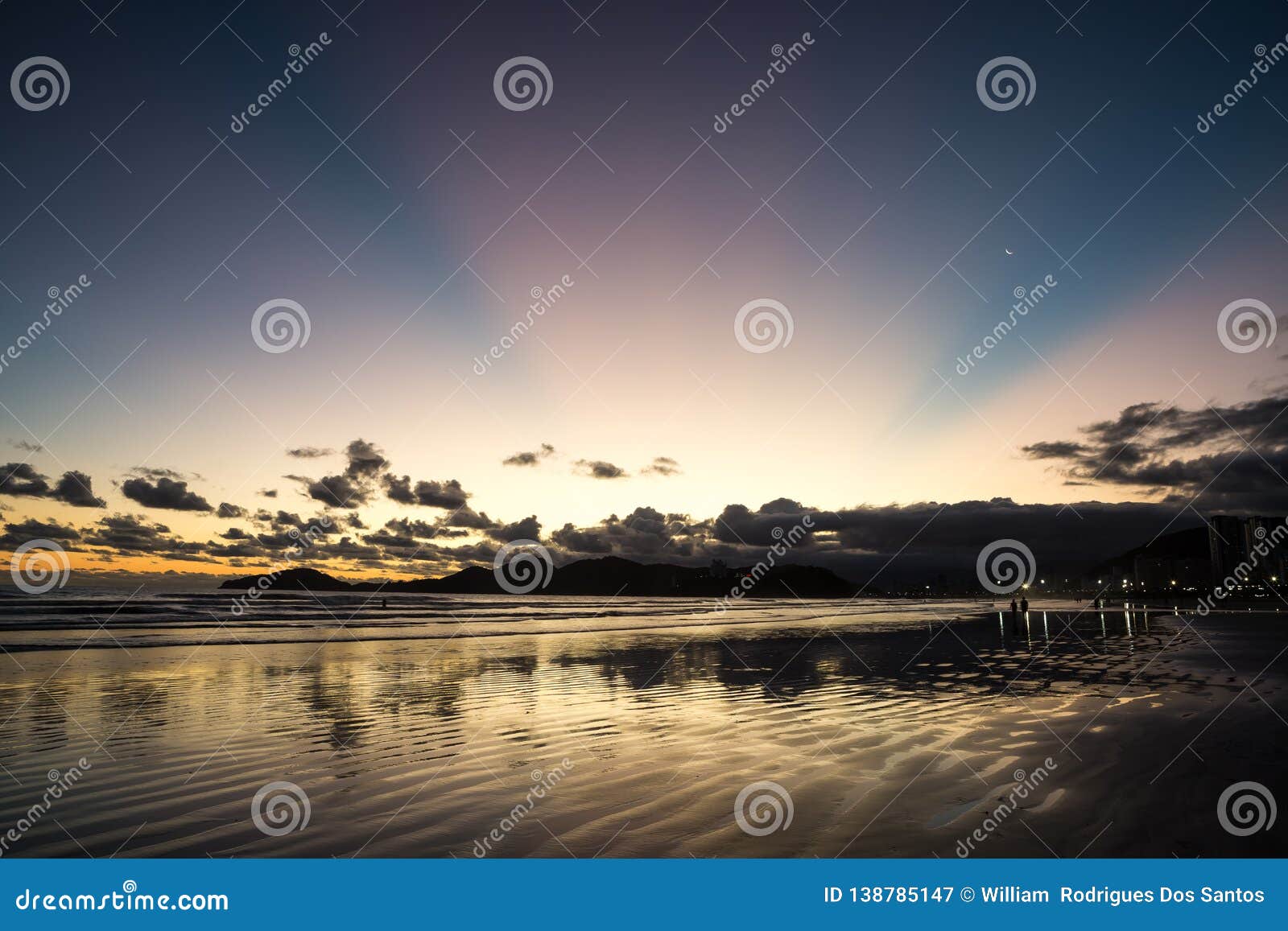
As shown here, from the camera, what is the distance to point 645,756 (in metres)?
10.4

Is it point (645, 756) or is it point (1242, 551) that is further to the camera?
point (1242, 551)

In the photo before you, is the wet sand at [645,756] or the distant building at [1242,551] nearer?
the wet sand at [645,756]

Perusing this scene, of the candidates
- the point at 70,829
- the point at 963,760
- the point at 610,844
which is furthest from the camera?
the point at 963,760

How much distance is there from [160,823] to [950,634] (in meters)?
36.5

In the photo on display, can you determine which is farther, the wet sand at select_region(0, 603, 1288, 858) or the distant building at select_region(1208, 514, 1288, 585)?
the distant building at select_region(1208, 514, 1288, 585)

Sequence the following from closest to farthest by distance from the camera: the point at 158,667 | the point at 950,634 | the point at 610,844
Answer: the point at 610,844
the point at 158,667
the point at 950,634

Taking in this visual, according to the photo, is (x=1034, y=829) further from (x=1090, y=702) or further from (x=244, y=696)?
(x=244, y=696)

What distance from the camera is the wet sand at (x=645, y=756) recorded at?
7160 mm

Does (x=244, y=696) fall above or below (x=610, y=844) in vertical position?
above

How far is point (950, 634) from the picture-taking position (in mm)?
36812

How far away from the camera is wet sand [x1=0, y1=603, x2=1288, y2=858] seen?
282 inches

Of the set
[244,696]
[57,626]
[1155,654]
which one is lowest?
[1155,654]

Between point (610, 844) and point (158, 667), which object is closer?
point (610, 844)

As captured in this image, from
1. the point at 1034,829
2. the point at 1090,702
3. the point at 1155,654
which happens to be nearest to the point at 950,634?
the point at 1155,654
